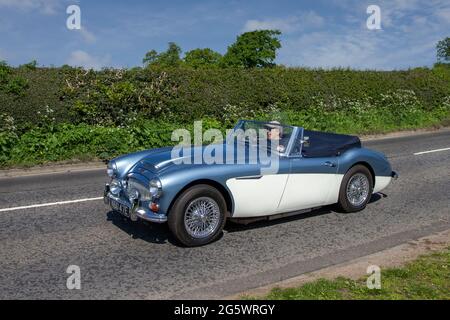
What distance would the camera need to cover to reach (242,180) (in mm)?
6074

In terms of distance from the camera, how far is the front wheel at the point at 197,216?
5676mm

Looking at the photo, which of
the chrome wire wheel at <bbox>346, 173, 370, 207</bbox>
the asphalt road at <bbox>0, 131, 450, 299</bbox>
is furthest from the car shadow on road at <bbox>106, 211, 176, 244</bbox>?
the chrome wire wheel at <bbox>346, 173, 370, 207</bbox>

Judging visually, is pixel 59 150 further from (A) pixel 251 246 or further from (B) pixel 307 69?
(B) pixel 307 69

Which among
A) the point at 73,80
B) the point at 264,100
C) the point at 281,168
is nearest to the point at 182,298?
the point at 281,168

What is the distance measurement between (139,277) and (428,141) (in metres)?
14.4

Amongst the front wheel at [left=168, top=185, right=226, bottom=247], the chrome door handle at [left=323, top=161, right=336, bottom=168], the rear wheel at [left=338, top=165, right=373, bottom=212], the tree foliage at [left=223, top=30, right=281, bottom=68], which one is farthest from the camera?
the tree foliage at [left=223, top=30, right=281, bottom=68]

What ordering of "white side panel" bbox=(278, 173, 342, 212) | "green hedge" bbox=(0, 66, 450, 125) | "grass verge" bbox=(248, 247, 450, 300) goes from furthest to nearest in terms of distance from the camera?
"green hedge" bbox=(0, 66, 450, 125), "white side panel" bbox=(278, 173, 342, 212), "grass verge" bbox=(248, 247, 450, 300)

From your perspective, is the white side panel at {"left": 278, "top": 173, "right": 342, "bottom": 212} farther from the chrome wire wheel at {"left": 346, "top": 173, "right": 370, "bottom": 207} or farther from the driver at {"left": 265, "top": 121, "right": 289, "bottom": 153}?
the driver at {"left": 265, "top": 121, "right": 289, "bottom": 153}

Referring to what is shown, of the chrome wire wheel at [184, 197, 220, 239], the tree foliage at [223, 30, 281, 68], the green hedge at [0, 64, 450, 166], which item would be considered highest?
the tree foliage at [223, 30, 281, 68]

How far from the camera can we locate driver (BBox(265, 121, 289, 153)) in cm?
671

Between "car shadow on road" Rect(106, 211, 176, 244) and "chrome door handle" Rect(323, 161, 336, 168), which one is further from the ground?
"chrome door handle" Rect(323, 161, 336, 168)

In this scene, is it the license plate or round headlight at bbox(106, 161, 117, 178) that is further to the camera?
round headlight at bbox(106, 161, 117, 178)
